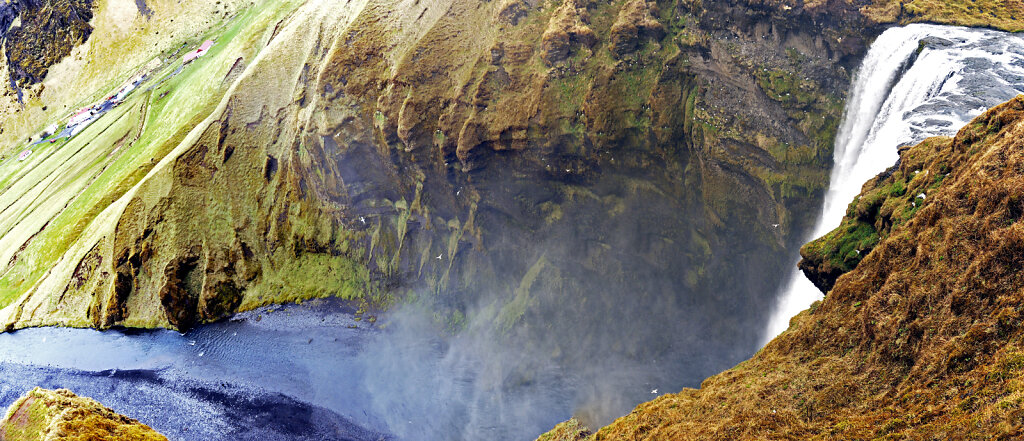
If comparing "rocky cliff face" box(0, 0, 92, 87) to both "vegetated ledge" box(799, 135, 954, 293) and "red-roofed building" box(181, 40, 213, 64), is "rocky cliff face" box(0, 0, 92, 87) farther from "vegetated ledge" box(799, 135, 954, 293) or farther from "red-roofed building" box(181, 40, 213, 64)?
"vegetated ledge" box(799, 135, 954, 293)

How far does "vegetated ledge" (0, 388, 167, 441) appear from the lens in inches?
1212

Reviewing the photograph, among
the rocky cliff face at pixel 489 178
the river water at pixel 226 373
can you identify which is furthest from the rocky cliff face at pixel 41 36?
the river water at pixel 226 373

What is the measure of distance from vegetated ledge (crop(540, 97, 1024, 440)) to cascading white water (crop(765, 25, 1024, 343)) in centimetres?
924

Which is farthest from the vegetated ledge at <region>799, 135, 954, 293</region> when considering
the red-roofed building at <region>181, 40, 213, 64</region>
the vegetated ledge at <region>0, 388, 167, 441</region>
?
the red-roofed building at <region>181, 40, 213, 64</region>

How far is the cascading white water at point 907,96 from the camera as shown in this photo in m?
36.9

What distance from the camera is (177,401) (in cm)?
5350

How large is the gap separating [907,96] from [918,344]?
24.4m

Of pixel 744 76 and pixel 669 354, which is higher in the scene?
pixel 744 76

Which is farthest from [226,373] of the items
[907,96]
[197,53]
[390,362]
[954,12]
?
[954,12]

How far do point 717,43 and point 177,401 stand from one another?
56.9 metres

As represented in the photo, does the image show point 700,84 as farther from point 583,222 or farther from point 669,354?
point 669,354

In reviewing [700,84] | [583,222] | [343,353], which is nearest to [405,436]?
[343,353]

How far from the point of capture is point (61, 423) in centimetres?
3091

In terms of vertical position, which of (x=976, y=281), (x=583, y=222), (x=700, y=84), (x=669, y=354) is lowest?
(x=669, y=354)
